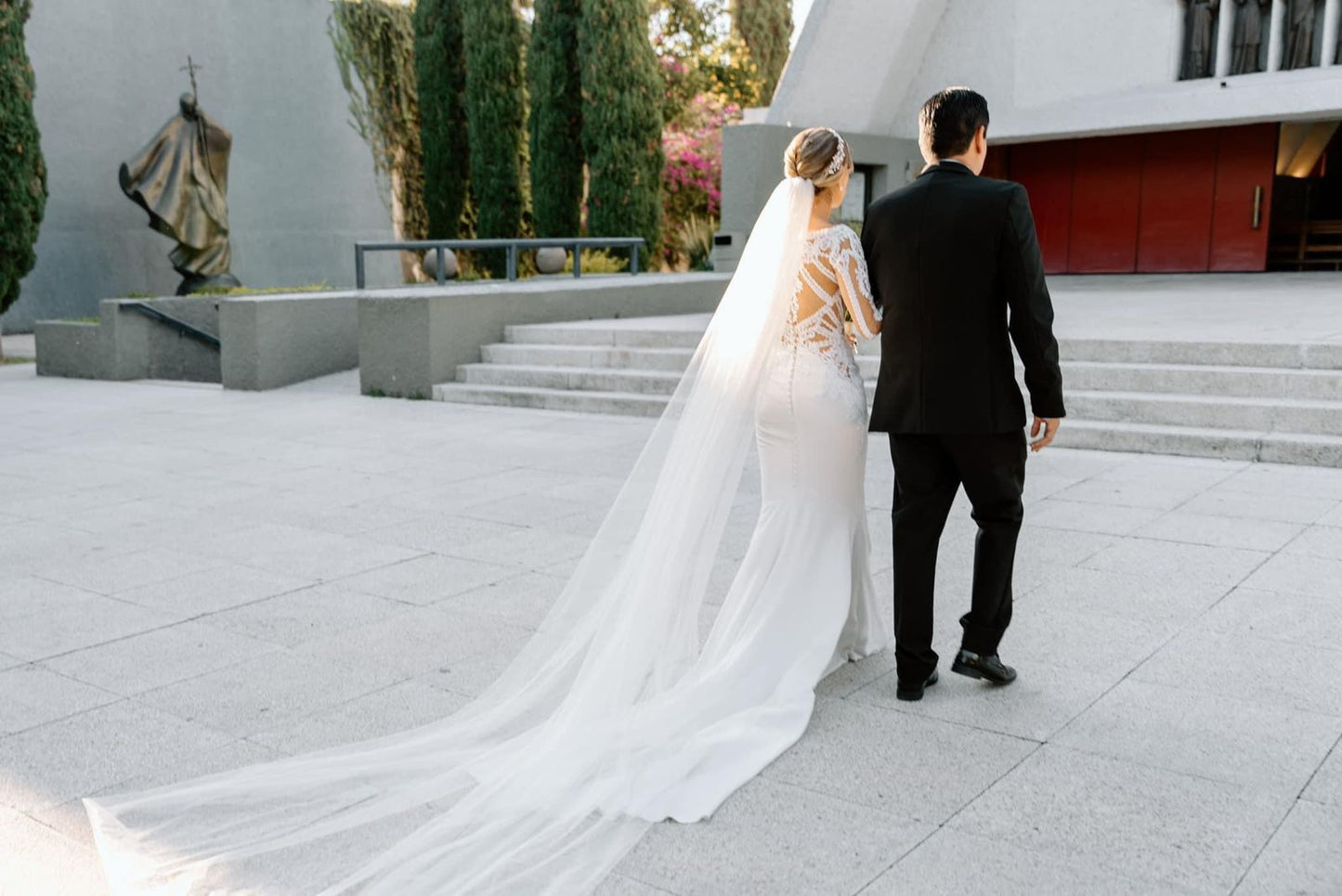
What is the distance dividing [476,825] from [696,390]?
163cm

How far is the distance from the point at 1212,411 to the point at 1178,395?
468 mm

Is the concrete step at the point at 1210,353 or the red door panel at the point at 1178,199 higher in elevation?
the red door panel at the point at 1178,199

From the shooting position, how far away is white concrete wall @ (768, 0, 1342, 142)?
1642 centimetres

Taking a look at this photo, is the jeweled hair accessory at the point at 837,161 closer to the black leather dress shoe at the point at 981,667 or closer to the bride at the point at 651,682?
the bride at the point at 651,682

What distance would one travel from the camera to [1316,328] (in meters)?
9.69

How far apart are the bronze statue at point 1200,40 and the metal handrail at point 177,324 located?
13.2 metres

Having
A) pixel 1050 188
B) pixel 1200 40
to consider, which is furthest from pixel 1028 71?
pixel 1050 188

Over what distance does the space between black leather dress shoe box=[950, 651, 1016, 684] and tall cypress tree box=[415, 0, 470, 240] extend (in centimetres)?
1714

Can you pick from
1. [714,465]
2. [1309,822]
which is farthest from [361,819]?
[1309,822]

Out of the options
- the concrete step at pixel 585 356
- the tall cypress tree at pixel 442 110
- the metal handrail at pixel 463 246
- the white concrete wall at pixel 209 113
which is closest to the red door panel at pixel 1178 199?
the metal handrail at pixel 463 246

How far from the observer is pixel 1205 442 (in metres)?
8.06

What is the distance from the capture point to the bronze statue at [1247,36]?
1606 cm

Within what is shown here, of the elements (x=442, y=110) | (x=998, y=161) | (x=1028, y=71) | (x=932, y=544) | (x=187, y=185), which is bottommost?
(x=932, y=544)

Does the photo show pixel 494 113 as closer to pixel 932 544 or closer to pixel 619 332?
pixel 619 332
